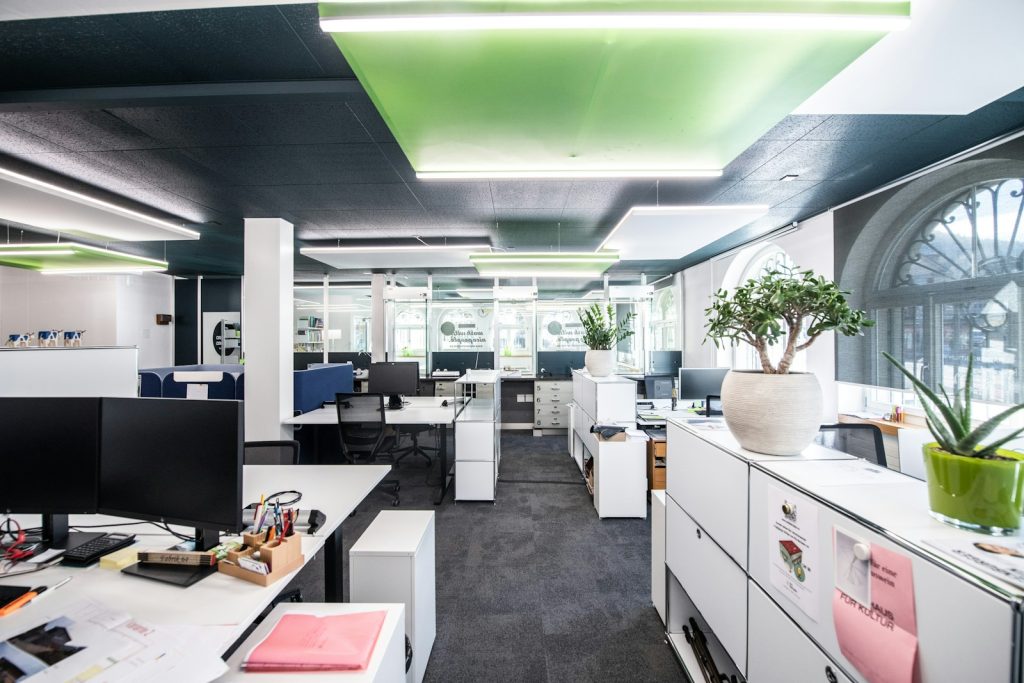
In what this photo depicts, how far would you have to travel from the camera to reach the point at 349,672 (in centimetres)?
100

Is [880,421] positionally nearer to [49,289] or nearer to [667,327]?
[667,327]

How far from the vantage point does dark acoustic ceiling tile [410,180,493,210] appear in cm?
363

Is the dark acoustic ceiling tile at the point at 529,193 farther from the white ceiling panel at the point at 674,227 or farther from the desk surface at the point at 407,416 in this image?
the desk surface at the point at 407,416

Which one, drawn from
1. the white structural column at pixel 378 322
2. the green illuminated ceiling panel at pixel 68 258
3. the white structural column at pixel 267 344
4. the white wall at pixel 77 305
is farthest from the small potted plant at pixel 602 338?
the white wall at pixel 77 305

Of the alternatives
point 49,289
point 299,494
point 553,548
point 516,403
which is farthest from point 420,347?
Result: point 49,289

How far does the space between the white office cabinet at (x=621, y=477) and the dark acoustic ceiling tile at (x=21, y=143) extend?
195 inches

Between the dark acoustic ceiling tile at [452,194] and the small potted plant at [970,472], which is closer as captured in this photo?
the small potted plant at [970,472]

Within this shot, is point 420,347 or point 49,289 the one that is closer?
point 49,289

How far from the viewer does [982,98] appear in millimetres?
1985

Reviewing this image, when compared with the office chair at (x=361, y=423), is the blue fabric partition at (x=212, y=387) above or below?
above

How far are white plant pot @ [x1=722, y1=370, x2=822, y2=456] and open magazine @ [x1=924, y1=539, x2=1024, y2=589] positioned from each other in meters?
0.55

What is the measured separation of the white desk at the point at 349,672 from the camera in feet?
3.23

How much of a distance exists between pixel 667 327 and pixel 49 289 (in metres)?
12.0

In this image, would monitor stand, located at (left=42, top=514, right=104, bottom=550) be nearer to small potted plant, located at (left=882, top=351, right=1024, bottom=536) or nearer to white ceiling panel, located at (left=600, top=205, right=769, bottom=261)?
small potted plant, located at (left=882, top=351, right=1024, bottom=536)
